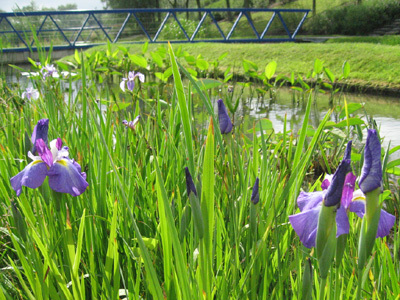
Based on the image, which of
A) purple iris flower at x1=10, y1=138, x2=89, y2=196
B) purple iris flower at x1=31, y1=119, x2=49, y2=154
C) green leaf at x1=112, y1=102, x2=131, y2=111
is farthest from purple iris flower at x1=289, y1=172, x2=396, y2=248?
green leaf at x1=112, y1=102, x2=131, y2=111

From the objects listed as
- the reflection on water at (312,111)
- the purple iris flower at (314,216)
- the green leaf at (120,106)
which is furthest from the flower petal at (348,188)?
the reflection on water at (312,111)

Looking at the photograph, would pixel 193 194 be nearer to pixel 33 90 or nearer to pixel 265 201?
pixel 265 201

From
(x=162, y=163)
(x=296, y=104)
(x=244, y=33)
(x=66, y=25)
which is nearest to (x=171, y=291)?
(x=162, y=163)

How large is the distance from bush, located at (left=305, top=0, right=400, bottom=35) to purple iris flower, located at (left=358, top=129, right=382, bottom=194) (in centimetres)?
1814

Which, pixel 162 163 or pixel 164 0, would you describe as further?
pixel 164 0

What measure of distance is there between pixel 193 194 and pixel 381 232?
0.85ft

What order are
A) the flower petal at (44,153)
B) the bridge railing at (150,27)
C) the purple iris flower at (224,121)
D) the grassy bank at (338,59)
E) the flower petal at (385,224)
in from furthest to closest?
the bridge railing at (150,27) → the grassy bank at (338,59) → the purple iris flower at (224,121) → the flower petal at (44,153) → the flower petal at (385,224)

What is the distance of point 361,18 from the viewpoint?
54.0 feet

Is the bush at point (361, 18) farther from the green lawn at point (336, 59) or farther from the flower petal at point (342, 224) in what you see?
the flower petal at point (342, 224)

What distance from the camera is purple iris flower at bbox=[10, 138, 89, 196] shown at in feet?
1.97

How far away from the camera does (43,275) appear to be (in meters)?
0.71

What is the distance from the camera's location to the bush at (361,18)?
1658 cm

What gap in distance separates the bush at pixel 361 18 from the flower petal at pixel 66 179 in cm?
1810

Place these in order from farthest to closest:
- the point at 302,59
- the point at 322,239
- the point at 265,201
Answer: the point at 302,59 < the point at 265,201 < the point at 322,239
